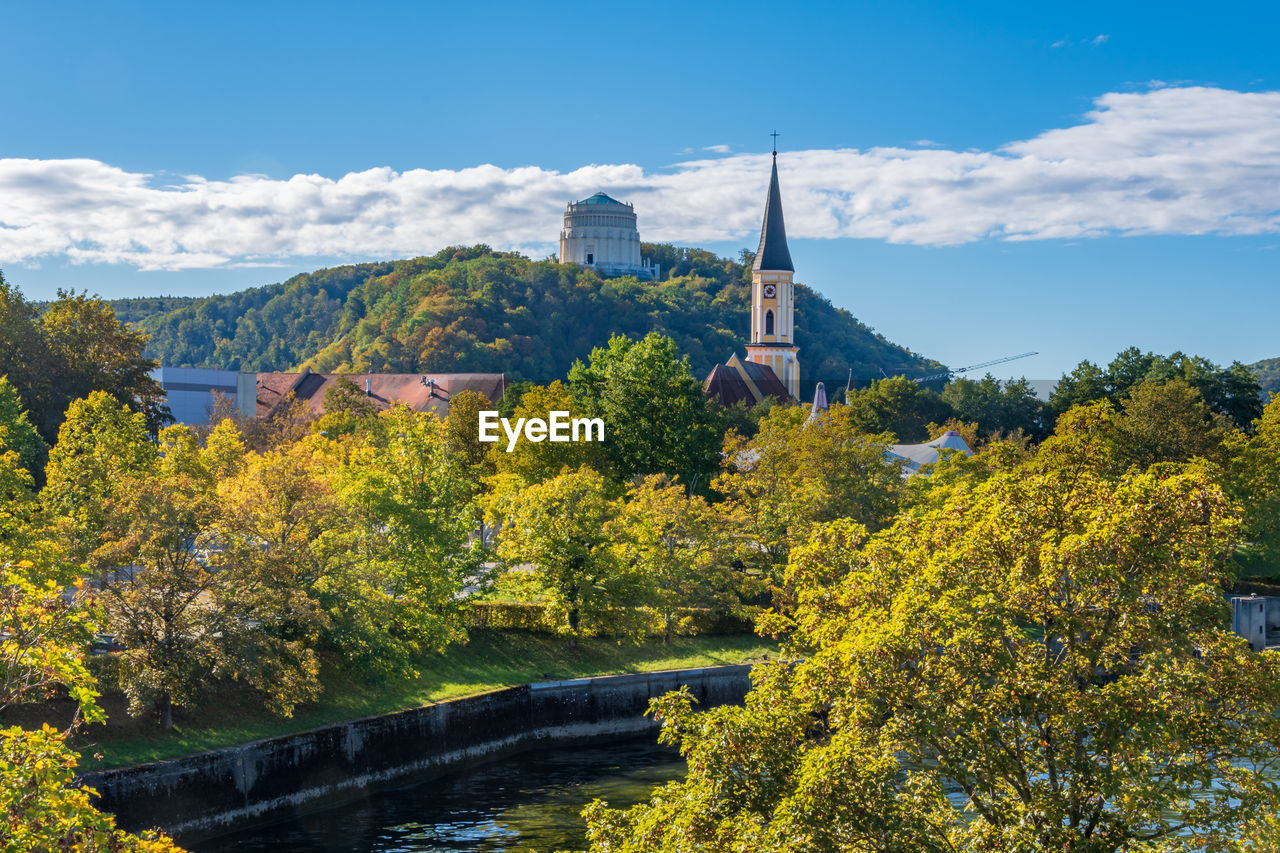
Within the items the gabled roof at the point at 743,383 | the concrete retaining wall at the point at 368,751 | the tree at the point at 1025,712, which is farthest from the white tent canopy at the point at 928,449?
the tree at the point at 1025,712

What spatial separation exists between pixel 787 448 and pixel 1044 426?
61.6m

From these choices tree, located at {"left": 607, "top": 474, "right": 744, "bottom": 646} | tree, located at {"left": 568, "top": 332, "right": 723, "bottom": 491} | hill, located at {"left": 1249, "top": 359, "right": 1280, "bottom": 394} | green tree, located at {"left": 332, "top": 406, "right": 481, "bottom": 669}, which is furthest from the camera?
hill, located at {"left": 1249, "top": 359, "right": 1280, "bottom": 394}

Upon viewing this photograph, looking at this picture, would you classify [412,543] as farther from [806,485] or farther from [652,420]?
[652,420]

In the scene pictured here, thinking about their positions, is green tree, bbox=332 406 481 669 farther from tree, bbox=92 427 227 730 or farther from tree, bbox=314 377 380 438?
tree, bbox=314 377 380 438

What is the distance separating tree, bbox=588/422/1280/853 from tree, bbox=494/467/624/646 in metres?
30.2

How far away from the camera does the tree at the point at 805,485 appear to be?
53031mm

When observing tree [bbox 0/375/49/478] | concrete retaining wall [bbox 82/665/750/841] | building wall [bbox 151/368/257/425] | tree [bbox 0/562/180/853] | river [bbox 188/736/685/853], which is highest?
building wall [bbox 151/368/257/425]

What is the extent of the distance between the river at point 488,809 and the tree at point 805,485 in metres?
14.0

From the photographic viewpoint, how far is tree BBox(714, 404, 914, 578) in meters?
53.0

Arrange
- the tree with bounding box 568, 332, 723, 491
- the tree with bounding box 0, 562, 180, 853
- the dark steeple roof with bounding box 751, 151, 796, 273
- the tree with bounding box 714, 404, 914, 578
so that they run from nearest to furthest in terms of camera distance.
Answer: the tree with bounding box 0, 562, 180, 853 < the tree with bounding box 714, 404, 914, 578 < the tree with bounding box 568, 332, 723, 491 < the dark steeple roof with bounding box 751, 151, 796, 273

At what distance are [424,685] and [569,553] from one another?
27.3 ft

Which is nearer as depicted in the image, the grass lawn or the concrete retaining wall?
the concrete retaining wall

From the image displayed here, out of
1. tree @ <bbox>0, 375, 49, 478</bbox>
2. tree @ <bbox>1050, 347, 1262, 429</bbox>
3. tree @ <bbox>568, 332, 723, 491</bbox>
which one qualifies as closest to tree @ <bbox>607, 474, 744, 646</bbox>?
tree @ <bbox>568, 332, 723, 491</bbox>

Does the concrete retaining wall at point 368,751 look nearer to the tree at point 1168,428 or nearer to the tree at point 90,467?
the tree at point 90,467
